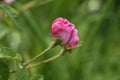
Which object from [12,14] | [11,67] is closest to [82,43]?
[12,14]

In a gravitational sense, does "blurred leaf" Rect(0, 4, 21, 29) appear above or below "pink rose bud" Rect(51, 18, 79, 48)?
above

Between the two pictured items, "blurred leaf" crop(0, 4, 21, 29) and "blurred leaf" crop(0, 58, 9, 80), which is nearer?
"blurred leaf" crop(0, 58, 9, 80)

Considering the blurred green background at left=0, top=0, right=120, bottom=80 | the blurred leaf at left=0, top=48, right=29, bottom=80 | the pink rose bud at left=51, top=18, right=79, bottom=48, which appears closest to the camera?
the blurred leaf at left=0, top=48, right=29, bottom=80

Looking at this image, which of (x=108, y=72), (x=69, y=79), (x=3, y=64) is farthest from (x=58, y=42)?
(x=108, y=72)

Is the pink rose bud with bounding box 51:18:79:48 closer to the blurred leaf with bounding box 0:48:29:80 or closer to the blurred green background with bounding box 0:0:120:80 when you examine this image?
the blurred leaf with bounding box 0:48:29:80

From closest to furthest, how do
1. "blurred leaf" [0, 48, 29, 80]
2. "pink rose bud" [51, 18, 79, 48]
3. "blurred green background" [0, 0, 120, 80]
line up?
"blurred leaf" [0, 48, 29, 80] < "pink rose bud" [51, 18, 79, 48] < "blurred green background" [0, 0, 120, 80]

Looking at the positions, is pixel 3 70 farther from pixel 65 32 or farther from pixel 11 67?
pixel 65 32

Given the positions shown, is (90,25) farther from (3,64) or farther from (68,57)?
(3,64)

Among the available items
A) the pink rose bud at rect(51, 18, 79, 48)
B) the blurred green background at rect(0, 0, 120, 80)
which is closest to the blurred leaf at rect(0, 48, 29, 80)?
the pink rose bud at rect(51, 18, 79, 48)
